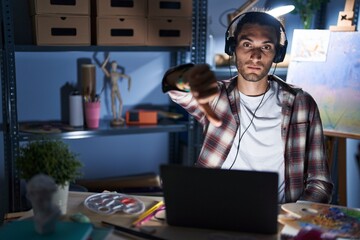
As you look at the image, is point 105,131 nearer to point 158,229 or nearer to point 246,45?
point 246,45

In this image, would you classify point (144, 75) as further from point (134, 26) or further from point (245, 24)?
point (245, 24)

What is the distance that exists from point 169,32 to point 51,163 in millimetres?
1415

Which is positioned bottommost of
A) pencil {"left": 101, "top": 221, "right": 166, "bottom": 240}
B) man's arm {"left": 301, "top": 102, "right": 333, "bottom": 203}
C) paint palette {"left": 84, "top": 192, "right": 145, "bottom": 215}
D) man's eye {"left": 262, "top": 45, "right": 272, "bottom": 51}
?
pencil {"left": 101, "top": 221, "right": 166, "bottom": 240}

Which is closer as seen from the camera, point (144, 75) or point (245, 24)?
point (245, 24)

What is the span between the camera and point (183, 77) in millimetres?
1326

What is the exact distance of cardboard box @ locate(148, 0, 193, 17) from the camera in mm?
2391

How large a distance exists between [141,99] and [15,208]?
3.10 ft

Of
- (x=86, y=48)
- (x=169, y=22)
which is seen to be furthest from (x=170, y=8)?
(x=86, y=48)

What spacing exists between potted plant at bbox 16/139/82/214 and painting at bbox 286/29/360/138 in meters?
1.47

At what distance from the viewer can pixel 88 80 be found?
98.2 inches

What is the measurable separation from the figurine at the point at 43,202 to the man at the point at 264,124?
67 cm

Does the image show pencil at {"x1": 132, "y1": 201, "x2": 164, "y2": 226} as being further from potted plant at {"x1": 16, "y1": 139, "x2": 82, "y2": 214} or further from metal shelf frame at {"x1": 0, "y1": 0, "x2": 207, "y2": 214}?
metal shelf frame at {"x1": 0, "y1": 0, "x2": 207, "y2": 214}

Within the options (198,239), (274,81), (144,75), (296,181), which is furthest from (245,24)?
(144,75)

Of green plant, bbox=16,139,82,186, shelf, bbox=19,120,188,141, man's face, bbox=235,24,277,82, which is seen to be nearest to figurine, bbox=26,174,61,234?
green plant, bbox=16,139,82,186
